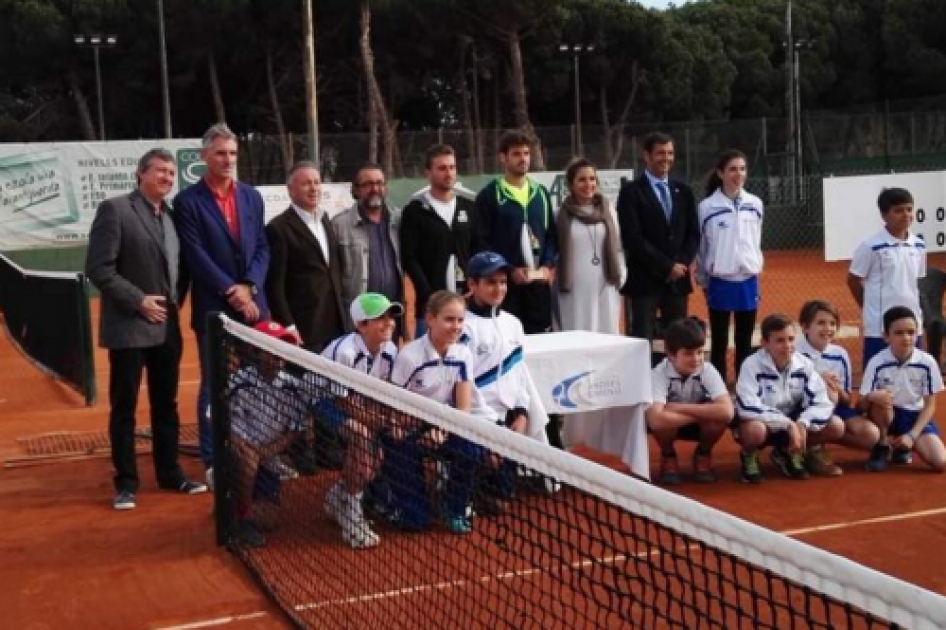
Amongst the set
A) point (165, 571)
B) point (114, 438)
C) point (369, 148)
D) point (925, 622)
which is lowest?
point (165, 571)

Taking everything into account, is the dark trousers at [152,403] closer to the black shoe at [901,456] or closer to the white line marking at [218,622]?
the white line marking at [218,622]

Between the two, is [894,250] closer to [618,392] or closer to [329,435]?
[618,392]

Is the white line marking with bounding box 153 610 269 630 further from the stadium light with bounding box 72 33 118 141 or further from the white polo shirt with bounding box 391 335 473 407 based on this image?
the stadium light with bounding box 72 33 118 141

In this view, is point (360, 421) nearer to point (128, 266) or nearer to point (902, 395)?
point (128, 266)

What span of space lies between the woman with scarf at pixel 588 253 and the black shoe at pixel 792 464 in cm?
124

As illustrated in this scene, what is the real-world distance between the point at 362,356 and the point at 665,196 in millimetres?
2593

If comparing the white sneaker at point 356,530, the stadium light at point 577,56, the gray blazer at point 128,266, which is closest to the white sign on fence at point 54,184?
the gray blazer at point 128,266

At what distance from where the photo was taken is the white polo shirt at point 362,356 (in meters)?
5.08

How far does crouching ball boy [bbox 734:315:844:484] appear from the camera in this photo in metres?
5.70

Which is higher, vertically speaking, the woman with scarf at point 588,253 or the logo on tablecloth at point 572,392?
the woman with scarf at point 588,253

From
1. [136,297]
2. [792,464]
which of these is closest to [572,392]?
[792,464]

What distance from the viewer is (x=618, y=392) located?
18.0 feet

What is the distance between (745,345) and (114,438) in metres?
4.01

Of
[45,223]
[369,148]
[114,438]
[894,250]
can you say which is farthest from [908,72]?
[114,438]
